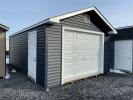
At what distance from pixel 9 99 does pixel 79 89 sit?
268 centimetres

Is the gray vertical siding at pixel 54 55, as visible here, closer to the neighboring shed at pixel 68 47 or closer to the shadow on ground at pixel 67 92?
the neighboring shed at pixel 68 47

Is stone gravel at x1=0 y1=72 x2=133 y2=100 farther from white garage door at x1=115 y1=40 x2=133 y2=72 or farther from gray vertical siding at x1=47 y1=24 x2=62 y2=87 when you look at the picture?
white garage door at x1=115 y1=40 x2=133 y2=72

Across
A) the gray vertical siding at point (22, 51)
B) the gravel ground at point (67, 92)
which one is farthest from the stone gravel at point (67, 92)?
the gray vertical siding at point (22, 51)

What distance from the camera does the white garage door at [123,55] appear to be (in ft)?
31.1

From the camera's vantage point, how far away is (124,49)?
984 centimetres

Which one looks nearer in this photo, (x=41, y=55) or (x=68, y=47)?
(x=41, y=55)

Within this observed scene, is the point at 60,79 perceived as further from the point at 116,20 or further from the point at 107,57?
the point at 116,20

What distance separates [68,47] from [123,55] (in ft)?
16.8

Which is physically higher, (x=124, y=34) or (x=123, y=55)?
(x=124, y=34)

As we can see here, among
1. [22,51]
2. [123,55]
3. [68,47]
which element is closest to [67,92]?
[68,47]

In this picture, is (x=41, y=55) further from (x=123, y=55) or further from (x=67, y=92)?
(x=123, y=55)

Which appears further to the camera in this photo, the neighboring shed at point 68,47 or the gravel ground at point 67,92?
the neighboring shed at point 68,47

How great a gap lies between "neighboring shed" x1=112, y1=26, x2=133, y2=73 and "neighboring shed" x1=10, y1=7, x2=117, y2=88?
63.7 inches

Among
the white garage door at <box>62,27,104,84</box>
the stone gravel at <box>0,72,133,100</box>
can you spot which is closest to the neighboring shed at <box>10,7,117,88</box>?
the white garage door at <box>62,27,104,84</box>
